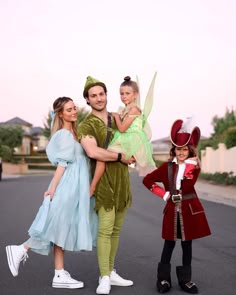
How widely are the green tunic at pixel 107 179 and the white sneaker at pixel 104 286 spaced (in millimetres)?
675

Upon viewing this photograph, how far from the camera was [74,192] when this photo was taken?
5.24 m

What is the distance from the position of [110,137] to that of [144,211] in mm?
8306

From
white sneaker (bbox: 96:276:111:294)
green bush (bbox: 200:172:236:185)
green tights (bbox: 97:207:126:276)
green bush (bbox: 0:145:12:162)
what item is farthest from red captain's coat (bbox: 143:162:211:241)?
green bush (bbox: 0:145:12:162)

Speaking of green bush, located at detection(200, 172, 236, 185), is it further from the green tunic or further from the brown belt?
the green tunic

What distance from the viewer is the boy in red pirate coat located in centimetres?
525

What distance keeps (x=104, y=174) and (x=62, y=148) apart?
49 centimetres

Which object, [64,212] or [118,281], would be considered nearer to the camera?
[64,212]

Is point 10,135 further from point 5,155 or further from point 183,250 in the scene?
point 183,250

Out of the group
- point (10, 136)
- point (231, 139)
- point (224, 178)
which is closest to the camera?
point (224, 178)

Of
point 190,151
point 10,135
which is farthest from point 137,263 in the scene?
point 10,135

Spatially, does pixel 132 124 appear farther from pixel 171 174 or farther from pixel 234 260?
pixel 234 260

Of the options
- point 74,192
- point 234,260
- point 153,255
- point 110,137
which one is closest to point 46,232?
point 74,192

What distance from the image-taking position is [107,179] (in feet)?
17.2

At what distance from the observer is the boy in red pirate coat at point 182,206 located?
5.25 meters
